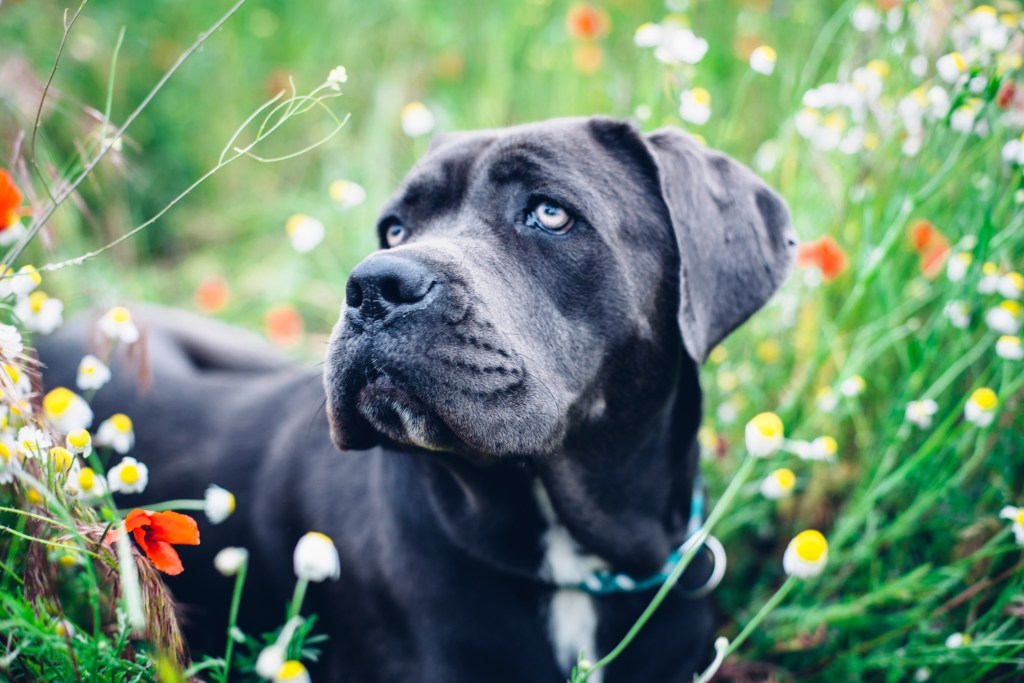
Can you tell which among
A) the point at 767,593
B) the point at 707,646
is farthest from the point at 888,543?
the point at 707,646

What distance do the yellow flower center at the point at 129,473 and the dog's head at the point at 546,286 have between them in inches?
18.2

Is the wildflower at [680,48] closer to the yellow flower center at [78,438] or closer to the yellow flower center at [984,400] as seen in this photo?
the yellow flower center at [984,400]

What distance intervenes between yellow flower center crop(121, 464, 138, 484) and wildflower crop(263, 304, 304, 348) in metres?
2.54

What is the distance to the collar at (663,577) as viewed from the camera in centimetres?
227

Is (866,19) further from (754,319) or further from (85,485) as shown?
(85,485)

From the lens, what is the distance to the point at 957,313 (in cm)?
254

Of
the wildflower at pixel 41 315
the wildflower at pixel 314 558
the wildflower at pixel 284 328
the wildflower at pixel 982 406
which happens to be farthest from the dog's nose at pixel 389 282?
the wildflower at pixel 284 328

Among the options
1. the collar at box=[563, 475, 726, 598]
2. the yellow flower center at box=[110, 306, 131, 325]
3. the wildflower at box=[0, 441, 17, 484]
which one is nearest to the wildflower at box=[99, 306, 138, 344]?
the yellow flower center at box=[110, 306, 131, 325]

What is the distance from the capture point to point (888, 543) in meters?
2.86

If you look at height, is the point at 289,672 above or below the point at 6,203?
below

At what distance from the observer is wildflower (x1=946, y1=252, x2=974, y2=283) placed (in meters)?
2.56

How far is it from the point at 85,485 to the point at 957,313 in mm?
2409

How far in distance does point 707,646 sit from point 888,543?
0.85m

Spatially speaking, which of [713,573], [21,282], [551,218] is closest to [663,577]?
[713,573]
